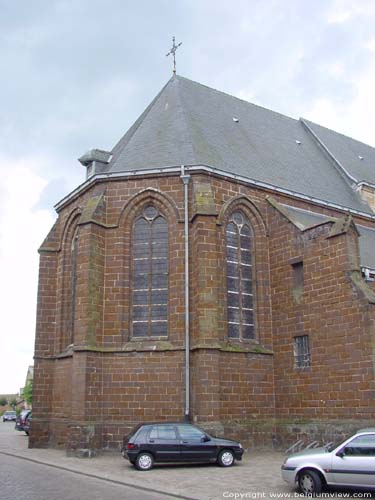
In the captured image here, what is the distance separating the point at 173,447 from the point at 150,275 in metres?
6.69

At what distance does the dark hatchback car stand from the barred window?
16.4ft

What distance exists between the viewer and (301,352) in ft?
62.4

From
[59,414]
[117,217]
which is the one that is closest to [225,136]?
[117,217]

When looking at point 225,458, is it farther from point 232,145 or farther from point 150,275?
point 232,145

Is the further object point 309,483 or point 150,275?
point 150,275

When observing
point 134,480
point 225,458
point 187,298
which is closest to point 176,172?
point 187,298

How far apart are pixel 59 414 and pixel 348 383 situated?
9930 mm

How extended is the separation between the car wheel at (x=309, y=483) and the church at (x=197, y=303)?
625 cm

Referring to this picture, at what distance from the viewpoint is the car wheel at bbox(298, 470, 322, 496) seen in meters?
10.4

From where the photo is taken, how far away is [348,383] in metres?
17.0

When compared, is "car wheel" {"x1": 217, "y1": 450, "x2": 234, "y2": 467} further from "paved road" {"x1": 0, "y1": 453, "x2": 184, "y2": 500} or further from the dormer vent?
the dormer vent

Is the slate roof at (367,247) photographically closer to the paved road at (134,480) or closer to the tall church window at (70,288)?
the paved road at (134,480)

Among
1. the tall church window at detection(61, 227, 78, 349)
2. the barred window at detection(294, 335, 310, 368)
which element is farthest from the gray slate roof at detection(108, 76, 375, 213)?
the barred window at detection(294, 335, 310, 368)

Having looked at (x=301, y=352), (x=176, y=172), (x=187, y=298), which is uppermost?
(x=176, y=172)
